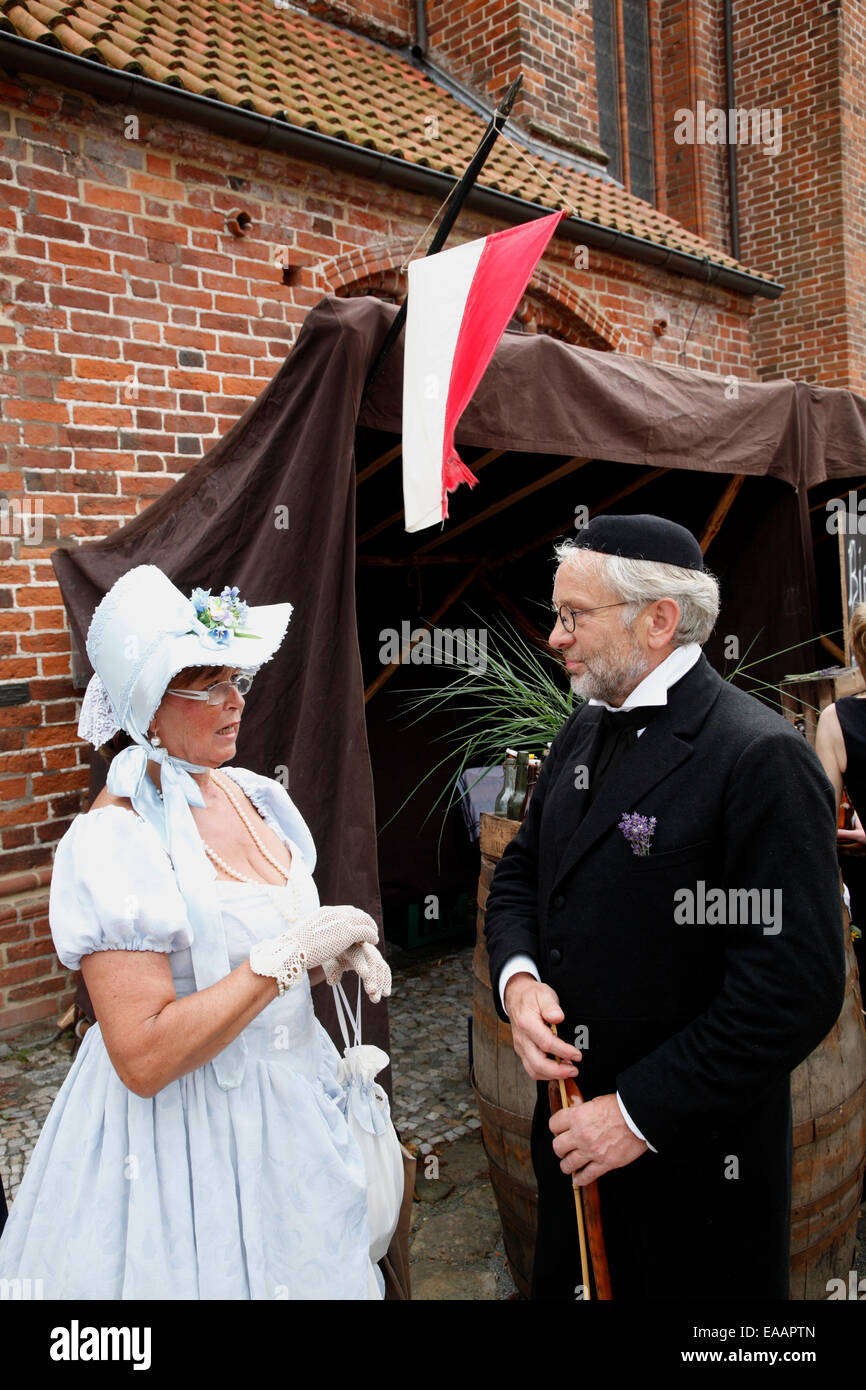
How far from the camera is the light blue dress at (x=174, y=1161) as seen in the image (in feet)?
5.34

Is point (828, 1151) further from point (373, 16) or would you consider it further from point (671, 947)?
point (373, 16)

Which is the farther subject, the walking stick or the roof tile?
the roof tile

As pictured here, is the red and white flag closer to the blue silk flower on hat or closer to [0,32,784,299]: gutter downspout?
the blue silk flower on hat

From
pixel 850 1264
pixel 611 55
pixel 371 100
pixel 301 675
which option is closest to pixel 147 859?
pixel 301 675

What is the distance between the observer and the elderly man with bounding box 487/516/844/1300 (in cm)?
160

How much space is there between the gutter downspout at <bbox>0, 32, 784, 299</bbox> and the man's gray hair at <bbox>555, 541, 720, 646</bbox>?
3.83 m

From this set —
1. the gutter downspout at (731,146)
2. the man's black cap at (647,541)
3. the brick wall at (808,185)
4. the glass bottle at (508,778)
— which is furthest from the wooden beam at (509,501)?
the gutter downspout at (731,146)

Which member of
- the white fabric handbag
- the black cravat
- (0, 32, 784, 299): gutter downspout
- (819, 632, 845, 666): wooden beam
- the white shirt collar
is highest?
(0, 32, 784, 299): gutter downspout

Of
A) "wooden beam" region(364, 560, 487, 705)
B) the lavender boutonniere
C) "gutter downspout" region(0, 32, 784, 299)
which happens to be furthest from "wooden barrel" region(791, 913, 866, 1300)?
"gutter downspout" region(0, 32, 784, 299)

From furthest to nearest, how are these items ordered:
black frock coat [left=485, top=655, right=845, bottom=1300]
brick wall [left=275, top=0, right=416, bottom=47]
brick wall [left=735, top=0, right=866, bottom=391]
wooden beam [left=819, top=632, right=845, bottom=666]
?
1. brick wall [left=735, top=0, right=866, bottom=391]
2. brick wall [left=275, top=0, right=416, bottom=47]
3. wooden beam [left=819, top=632, right=845, bottom=666]
4. black frock coat [left=485, top=655, right=845, bottom=1300]

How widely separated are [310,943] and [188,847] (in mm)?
293

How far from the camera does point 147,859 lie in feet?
5.61

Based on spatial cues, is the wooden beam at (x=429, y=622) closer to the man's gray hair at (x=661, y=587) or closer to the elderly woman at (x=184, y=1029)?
the elderly woman at (x=184, y=1029)

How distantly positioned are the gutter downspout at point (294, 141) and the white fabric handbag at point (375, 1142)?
164 inches
